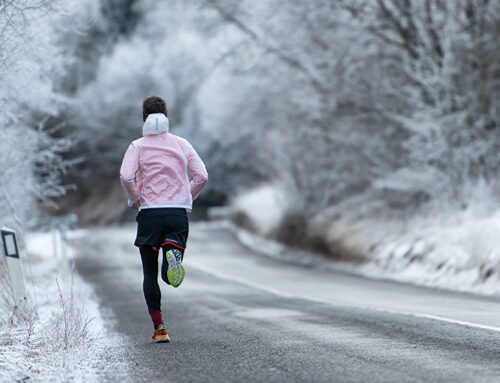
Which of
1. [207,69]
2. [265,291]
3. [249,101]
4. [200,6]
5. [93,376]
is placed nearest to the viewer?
[93,376]

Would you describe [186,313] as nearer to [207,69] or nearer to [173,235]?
[173,235]

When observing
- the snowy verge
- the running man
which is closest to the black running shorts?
the running man

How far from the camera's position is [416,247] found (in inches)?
740

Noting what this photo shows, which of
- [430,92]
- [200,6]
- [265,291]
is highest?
[200,6]

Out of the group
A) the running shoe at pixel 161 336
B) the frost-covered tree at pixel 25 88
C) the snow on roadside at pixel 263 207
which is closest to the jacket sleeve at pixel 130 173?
the running shoe at pixel 161 336

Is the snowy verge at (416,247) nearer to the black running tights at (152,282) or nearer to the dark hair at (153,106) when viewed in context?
the black running tights at (152,282)

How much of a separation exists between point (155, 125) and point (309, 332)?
2.22 m

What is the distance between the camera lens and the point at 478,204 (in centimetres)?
1802

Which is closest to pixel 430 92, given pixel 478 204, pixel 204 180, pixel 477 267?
pixel 478 204

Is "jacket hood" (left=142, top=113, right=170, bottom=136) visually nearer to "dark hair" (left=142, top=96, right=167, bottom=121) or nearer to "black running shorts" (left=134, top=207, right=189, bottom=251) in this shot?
"dark hair" (left=142, top=96, right=167, bottom=121)

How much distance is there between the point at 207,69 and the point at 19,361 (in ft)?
→ 65.4

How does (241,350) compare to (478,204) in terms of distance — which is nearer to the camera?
(241,350)

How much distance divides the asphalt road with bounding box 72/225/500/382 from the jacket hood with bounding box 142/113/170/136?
70.1 inches

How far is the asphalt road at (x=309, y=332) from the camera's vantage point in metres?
6.21
